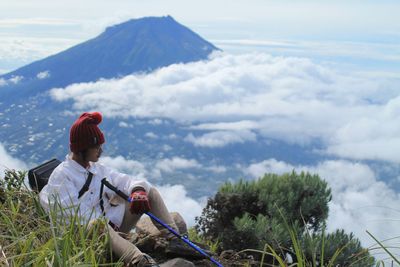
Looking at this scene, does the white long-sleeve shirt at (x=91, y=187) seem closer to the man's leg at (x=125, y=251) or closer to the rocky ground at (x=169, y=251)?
the rocky ground at (x=169, y=251)

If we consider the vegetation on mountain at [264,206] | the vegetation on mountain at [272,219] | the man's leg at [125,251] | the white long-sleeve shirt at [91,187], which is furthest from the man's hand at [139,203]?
the vegetation on mountain at [264,206]

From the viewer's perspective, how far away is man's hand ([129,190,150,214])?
5055mm

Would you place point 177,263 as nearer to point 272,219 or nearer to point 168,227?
point 168,227

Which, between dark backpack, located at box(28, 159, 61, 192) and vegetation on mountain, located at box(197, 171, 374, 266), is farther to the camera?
vegetation on mountain, located at box(197, 171, 374, 266)

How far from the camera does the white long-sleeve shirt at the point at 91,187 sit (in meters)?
5.09

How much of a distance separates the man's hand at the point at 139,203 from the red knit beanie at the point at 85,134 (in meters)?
0.59

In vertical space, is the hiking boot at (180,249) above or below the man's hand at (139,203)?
below

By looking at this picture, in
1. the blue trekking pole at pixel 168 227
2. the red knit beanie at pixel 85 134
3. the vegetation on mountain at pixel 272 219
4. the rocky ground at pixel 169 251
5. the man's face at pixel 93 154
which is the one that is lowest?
the vegetation on mountain at pixel 272 219

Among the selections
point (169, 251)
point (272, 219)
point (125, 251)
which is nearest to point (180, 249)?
point (169, 251)

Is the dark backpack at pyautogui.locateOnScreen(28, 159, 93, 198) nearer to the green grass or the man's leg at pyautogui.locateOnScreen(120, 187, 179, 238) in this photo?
the green grass

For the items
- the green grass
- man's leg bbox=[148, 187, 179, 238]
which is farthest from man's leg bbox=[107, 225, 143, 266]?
man's leg bbox=[148, 187, 179, 238]

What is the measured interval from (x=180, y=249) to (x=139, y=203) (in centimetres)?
50

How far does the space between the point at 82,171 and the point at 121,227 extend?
1.95 ft

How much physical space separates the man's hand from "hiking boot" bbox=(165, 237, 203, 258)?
0.35m
